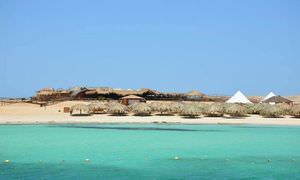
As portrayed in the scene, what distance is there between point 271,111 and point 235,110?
7.15ft

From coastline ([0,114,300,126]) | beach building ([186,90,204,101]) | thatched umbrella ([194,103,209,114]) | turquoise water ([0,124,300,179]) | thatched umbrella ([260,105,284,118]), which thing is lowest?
turquoise water ([0,124,300,179])

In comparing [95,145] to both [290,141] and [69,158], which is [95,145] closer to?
[69,158]

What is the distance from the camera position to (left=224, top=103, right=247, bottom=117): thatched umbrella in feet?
93.5

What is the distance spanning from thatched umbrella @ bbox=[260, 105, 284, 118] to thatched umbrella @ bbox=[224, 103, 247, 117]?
1.16 m

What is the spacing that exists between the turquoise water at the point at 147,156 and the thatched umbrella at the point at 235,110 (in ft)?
Answer: 31.2

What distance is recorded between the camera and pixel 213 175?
952 centimetres

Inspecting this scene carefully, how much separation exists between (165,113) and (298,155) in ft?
57.1

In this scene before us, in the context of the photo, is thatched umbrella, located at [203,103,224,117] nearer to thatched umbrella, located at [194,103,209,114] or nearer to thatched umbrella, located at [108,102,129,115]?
thatched umbrella, located at [194,103,209,114]

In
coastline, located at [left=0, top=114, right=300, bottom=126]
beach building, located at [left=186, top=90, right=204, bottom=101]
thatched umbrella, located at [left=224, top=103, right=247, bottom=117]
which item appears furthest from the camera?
beach building, located at [left=186, top=90, right=204, bottom=101]

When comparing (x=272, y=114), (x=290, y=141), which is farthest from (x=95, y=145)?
→ (x=272, y=114)

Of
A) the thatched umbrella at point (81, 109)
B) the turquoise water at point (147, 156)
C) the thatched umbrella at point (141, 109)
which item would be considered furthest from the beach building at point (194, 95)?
the turquoise water at point (147, 156)

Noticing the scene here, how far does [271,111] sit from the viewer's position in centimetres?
2895

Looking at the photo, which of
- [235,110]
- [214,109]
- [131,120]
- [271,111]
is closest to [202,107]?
[214,109]

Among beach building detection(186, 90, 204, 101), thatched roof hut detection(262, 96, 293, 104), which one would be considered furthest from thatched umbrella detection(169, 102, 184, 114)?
beach building detection(186, 90, 204, 101)
